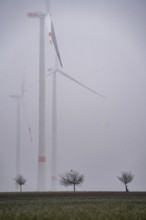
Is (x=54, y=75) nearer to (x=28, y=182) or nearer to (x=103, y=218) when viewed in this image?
(x=28, y=182)

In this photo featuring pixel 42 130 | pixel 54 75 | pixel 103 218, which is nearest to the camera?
pixel 103 218

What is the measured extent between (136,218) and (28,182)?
10215 centimetres


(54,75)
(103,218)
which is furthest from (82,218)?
(54,75)

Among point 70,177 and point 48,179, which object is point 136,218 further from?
point 48,179

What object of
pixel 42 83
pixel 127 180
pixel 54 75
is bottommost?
pixel 127 180

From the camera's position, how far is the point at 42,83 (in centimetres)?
7725

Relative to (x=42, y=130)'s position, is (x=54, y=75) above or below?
above

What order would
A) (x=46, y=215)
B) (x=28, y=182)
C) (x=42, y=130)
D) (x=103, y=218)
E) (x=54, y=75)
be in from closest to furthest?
(x=103, y=218) → (x=46, y=215) → (x=42, y=130) → (x=54, y=75) → (x=28, y=182)

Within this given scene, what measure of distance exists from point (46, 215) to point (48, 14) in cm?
5731

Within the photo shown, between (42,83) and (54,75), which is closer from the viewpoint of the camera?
(42,83)

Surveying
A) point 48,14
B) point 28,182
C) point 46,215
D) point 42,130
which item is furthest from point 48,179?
point 46,215

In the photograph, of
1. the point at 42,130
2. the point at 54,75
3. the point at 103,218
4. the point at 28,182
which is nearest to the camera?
the point at 103,218

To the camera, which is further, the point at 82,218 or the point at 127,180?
the point at 127,180

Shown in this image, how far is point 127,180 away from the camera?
100062mm
